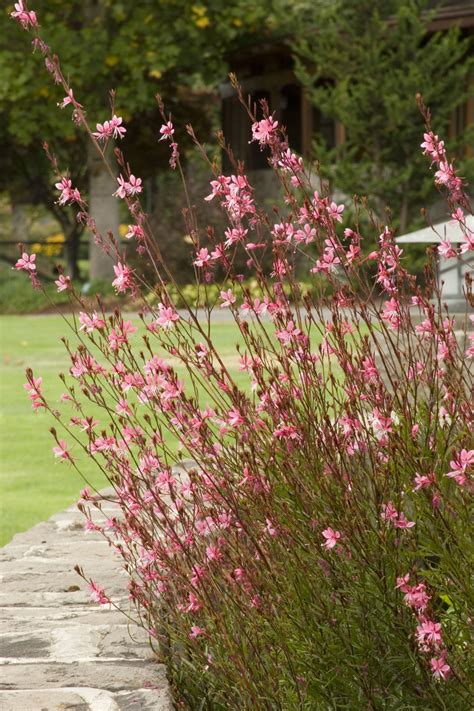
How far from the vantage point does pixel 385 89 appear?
64.5ft

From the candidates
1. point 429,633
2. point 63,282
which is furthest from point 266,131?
point 429,633


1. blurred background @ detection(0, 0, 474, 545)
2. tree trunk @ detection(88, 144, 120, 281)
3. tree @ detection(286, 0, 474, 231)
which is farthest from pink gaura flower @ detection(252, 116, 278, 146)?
tree trunk @ detection(88, 144, 120, 281)

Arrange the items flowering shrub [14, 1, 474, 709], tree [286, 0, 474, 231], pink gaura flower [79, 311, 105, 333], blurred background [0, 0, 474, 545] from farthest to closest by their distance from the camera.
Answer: blurred background [0, 0, 474, 545], tree [286, 0, 474, 231], pink gaura flower [79, 311, 105, 333], flowering shrub [14, 1, 474, 709]

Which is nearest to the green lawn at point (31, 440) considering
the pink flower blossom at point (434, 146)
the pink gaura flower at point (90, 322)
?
the pink gaura flower at point (90, 322)

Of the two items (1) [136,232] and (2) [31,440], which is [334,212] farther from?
(2) [31,440]

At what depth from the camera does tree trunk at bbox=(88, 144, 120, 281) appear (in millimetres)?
23750

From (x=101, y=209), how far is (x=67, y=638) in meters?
21.0

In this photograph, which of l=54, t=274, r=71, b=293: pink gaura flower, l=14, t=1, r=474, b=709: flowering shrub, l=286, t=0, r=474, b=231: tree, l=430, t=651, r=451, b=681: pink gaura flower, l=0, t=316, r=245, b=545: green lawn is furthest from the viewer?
l=286, t=0, r=474, b=231: tree

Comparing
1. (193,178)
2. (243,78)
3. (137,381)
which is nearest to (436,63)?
(193,178)

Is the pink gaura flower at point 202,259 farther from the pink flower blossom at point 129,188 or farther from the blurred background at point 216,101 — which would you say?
the blurred background at point 216,101

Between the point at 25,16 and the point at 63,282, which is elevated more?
the point at 25,16

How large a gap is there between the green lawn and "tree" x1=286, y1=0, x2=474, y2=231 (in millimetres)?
4702

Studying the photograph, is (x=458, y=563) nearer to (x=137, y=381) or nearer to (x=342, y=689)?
(x=342, y=689)

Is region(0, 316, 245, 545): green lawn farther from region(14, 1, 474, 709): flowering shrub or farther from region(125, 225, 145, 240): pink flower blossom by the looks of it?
region(125, 225, 145, 240): pink flower blossom
